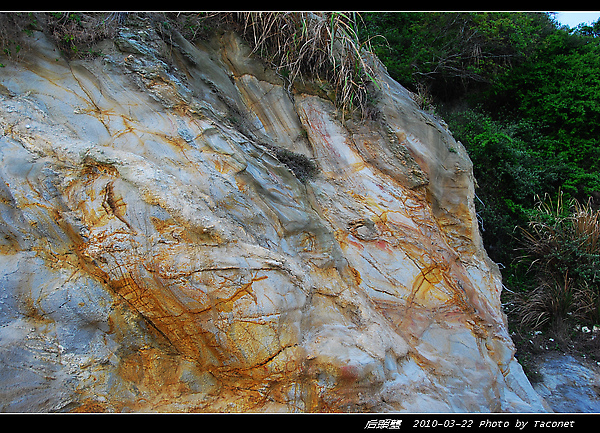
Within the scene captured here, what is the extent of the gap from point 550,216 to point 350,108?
10.7 feet

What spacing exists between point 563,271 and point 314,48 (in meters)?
4.12

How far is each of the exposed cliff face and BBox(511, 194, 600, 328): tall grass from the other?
1656 mm

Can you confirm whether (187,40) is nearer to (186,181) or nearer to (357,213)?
(186,181)

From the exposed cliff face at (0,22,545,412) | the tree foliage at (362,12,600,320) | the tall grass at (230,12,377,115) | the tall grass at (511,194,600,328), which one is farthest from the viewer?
the tree foliage at (362,12,600,320)

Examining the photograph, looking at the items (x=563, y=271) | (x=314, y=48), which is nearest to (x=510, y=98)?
(x=563, y=271)

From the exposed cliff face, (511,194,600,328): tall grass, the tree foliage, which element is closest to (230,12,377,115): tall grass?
the exposed cliff face

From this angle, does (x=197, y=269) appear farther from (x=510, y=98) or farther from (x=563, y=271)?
(x=510, y=98)

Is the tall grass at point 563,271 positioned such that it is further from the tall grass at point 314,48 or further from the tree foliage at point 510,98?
the tall grass at point 314,48

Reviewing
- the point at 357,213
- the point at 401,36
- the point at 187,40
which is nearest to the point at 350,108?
the point at 357,213

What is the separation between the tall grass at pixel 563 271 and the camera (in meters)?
4.81

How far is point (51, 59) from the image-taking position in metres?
2.99

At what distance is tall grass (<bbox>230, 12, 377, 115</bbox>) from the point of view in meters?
3.81

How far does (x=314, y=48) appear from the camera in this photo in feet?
12.8

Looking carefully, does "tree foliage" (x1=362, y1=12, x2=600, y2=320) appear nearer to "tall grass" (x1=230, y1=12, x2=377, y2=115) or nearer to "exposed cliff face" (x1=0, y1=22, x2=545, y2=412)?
"tall grass" (x1=230, y1=12, x2=377, y2=115)
